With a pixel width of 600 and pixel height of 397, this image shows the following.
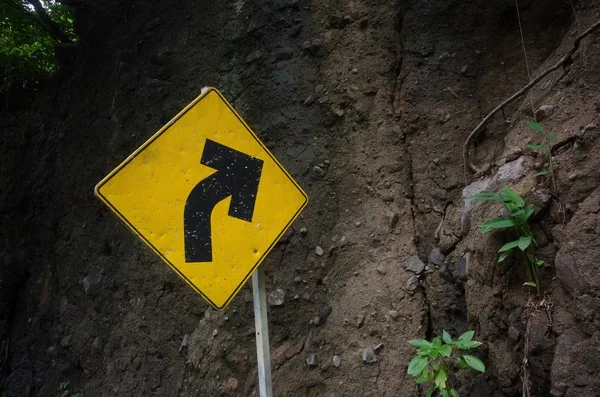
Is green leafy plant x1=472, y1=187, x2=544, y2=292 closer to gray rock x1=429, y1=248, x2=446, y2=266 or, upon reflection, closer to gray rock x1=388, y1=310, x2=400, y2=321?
gray rock x1=429, y1=248, x2=446, y2=266

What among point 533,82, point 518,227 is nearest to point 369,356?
point 518,227

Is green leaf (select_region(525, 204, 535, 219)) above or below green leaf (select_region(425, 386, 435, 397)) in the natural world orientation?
above

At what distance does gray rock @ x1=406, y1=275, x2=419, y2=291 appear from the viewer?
3428 mm

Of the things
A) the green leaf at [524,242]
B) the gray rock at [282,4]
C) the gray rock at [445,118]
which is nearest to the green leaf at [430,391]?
the green leaf at [524,242]

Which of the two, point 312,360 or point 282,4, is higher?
point 282,4

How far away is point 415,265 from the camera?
3.51m

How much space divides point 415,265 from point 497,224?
0.93 m

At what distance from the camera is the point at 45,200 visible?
22.0ft

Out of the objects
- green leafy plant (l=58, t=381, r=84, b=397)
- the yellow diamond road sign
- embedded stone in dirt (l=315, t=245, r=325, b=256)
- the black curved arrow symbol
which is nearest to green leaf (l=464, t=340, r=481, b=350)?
the yellow diamond road sign

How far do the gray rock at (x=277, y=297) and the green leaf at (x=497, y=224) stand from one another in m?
1.72

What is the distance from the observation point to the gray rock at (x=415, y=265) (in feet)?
11.4

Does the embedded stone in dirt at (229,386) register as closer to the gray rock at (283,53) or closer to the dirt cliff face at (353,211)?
the dirt cliff face at (353,211)

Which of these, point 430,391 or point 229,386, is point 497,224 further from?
point 229,386

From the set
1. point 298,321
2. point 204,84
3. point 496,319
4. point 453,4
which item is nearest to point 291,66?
point 204,84
